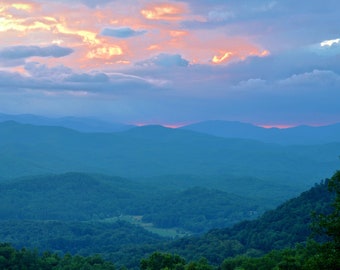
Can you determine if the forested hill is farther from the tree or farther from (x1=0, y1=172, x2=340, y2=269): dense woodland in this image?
the tree

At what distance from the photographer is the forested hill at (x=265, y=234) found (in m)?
107

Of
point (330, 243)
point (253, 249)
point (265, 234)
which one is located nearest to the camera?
point (330, 243)

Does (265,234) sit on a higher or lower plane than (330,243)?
lower

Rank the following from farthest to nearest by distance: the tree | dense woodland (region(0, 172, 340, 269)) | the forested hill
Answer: the forested hill, dense woodland (region(0, 172, 340, 269)), the tree

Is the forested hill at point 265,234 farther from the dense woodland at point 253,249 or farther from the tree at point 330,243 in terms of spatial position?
the tree at point 330,243

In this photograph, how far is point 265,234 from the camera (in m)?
115

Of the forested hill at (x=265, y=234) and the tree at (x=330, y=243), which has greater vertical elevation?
the tree at (x=330, y=243)

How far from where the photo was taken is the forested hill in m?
107

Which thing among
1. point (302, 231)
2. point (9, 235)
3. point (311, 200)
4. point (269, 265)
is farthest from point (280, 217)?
point (9, 235)

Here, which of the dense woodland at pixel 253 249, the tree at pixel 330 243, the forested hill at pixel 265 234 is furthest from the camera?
the forested hill at pixel 265 234

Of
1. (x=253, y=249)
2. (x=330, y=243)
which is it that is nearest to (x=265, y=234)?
(x=253, y=249)

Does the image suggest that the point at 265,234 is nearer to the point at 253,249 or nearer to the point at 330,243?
the point at 253,249

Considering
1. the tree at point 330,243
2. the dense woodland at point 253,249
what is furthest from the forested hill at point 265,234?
the tree at point 330,243

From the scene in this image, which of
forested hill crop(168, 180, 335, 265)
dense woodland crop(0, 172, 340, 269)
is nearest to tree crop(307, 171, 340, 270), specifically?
dense woodland crop(0, 172, 340, 269)
